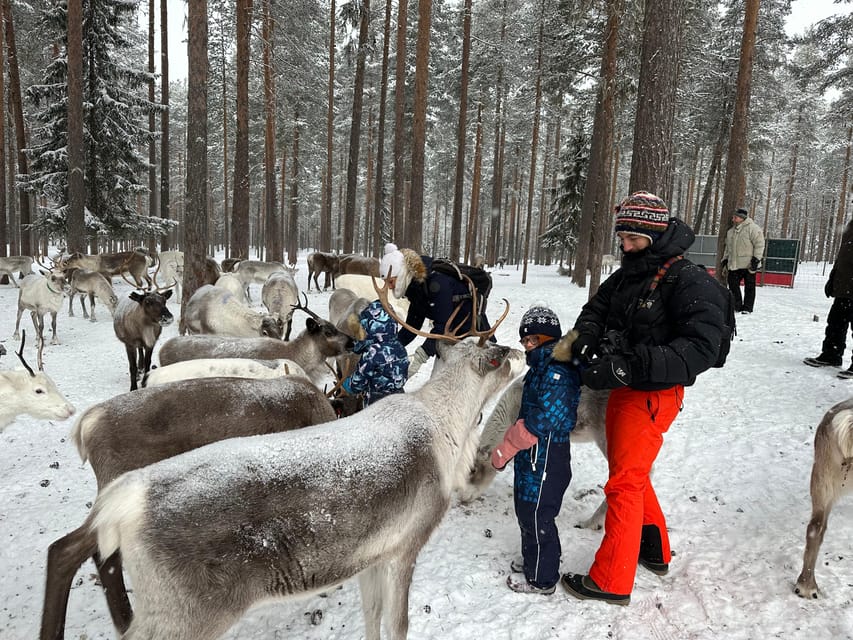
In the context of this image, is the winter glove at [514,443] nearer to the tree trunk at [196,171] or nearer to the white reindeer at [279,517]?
the white reindeer at [279,517]

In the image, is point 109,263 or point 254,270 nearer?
point 254,270

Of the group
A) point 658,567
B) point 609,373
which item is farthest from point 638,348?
point 658,567

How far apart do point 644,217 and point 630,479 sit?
1611 mm

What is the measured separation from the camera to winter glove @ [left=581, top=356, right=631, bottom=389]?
284cm

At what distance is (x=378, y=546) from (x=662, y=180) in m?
7.12

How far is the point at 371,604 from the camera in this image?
9.32ft

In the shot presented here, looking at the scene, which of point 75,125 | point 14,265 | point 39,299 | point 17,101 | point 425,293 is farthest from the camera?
point 17,101

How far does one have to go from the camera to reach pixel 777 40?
73.5 feet

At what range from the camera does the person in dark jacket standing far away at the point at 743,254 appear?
1170cm

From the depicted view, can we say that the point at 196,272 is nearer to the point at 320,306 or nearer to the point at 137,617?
the point at 320,306

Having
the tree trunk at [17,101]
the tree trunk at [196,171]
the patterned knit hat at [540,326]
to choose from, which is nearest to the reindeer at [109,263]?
the tree trunk at [17,101]

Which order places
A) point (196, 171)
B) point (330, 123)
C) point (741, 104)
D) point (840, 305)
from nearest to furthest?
point (840, 305)
point (196, 171)
point (741, 104)
point (330, 123)

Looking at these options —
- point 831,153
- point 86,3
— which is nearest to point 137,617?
point 86,3

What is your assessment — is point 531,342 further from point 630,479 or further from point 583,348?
point 630,479
